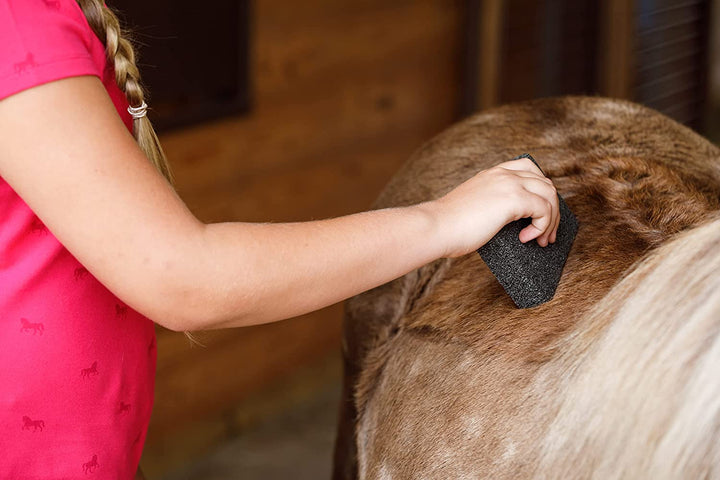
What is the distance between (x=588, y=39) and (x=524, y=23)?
1.20ft

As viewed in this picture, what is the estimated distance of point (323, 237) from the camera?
702 millimetres

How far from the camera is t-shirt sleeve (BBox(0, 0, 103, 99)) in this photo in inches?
24.1

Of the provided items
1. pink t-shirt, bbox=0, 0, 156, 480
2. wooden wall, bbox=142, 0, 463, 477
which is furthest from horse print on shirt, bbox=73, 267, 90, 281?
wooden wall, bbox=142, 0, 463, 477

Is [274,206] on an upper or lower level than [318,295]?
lower

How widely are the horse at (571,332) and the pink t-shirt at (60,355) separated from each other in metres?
0.31

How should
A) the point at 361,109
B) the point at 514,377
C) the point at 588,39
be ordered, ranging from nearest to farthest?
the point at 514,377
the point at 361,109
the point at 588,39

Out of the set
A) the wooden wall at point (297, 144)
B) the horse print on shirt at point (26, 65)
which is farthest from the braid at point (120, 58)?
the wooden wall at point (297, 144)

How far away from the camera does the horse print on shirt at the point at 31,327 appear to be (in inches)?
29.9

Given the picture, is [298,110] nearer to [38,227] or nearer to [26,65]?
[38,227]

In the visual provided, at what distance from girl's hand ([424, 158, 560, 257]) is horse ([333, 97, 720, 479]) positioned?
0.32 ft

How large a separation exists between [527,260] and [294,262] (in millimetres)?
251

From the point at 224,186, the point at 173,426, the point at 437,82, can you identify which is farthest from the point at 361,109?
the point at 173,426

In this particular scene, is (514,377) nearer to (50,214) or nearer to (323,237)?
(323,237)

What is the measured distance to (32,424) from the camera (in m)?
0.79
